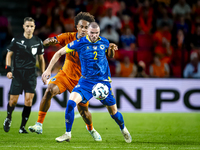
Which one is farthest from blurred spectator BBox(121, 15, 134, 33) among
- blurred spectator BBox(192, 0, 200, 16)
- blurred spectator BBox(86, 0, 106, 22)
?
blurred spectator BBox(192, 0, 200, 16)

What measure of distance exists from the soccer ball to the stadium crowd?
5409 millimetres

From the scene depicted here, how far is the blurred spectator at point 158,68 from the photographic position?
11.1 meters

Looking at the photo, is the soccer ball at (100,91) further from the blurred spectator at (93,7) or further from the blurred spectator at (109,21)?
the blurred spectator at (93,7)

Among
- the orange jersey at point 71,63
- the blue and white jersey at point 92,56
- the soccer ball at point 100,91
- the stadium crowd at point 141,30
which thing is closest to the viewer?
the soccer ball at point 100,91

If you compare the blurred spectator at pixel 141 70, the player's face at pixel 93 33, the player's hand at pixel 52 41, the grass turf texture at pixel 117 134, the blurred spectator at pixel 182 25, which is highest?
the blurred spectator at pixel 182 25

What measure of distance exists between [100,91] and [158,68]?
6.16m

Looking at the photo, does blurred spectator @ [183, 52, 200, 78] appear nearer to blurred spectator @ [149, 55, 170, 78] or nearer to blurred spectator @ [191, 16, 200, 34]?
blurred spectator @ [149, 55, 170, 78]

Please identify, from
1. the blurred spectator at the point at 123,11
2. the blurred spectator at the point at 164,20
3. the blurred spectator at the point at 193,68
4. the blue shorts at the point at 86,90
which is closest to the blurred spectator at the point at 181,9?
the blurred spectator at the point at 164,20

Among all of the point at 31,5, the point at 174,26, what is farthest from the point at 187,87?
the point at 31,5

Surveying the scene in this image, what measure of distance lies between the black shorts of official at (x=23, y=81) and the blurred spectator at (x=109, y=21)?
632 cm

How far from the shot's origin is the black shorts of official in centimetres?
686

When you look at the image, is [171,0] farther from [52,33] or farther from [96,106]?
[96,106]

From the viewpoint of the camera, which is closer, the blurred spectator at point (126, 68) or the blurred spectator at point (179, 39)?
the blurred spectator at point (126, 68)

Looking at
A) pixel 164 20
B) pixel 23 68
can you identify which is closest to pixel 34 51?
pixel 23 68
